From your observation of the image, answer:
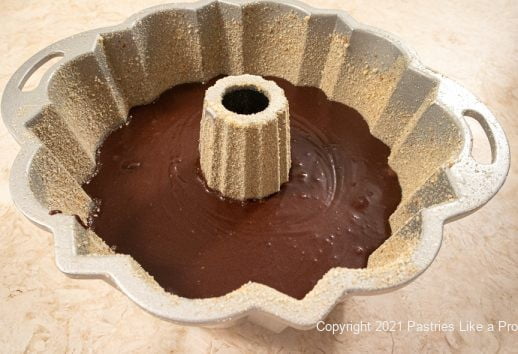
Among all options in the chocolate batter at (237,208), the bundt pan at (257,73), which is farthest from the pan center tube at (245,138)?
the bundt pan at (257,73)

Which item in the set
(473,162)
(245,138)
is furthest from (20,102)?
(473,162)

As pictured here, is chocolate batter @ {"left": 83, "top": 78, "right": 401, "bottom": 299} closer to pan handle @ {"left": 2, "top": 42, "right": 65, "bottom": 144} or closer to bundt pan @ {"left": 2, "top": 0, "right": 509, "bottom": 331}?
bundt pan @ {"left": 2, "top": 0, "right": 509, "bottom": 331}

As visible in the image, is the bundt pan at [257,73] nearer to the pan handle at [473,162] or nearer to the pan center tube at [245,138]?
the pan handle at [473,162]

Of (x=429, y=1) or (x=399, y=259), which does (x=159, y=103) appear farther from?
(x=429, y=1)

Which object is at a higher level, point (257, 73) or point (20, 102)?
point (20, 102)

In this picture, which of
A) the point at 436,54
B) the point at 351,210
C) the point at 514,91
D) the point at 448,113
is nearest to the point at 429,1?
the point at 436,54

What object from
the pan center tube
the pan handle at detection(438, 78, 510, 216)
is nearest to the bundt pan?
the pan handle at detection(438, 78, 510, 216)

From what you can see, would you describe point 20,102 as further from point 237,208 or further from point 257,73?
point 257,73
